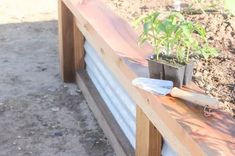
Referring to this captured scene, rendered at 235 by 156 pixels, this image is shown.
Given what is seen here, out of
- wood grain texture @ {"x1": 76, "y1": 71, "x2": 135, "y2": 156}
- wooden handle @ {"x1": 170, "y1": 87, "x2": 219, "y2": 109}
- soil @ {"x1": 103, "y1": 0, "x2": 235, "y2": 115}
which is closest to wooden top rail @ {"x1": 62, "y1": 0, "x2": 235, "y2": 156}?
wooden handle @ {"x1": 170, "y1": 87, "x2": 219, "y2": 109}

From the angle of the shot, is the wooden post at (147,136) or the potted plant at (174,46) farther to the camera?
the wooden post at (147,136)

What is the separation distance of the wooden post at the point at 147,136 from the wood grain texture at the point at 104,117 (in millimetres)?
350

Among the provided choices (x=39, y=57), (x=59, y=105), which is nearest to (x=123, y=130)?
(x=59, y=105)

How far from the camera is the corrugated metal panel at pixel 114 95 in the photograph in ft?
9.71

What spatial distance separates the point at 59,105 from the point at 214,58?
1.32 metres

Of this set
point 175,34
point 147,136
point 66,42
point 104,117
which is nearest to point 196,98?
point 175,34

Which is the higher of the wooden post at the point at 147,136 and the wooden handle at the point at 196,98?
Answer: the wooden handle at the point at 196,98

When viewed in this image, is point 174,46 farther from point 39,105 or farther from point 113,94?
point 39,105

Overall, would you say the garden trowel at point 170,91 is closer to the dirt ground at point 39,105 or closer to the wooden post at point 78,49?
the dirt ground at point 39,105

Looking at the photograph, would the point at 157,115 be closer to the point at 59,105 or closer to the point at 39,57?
the point at 59,105

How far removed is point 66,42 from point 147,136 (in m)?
1.83

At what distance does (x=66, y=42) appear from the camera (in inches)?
165

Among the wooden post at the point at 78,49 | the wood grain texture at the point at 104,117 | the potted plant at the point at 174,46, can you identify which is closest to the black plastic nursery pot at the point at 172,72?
the potted plant at the point at 174,46

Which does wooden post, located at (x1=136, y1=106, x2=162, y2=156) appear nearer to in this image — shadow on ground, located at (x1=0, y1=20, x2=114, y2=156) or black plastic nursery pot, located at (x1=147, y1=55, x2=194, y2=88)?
black plastic nursery pot, located at (x1=147, y1=55, x2=194, y2=88)
